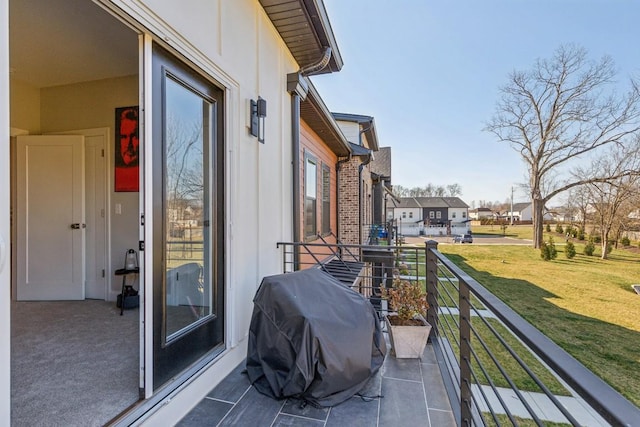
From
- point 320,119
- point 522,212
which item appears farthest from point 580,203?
point 522,212

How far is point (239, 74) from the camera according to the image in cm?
277

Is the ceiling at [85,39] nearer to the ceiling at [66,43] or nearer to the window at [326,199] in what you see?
the ceiling at [66,43]

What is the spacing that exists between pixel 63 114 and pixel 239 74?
2.90m

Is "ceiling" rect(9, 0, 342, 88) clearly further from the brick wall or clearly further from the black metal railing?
the brick wall

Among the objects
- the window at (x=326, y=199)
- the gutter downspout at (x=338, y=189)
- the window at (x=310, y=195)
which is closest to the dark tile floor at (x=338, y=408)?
the window at (x=310, y=195)

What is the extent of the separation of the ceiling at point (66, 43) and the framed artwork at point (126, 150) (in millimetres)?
479

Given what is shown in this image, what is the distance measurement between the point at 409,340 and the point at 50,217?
4337 millimetres

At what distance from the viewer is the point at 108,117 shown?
4.06 metres

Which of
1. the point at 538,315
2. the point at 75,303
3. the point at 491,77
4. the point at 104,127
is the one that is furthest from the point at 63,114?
the point at 491,77

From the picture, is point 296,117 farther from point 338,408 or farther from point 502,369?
point 502,369

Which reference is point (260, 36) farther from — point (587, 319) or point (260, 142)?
point (587, 319)

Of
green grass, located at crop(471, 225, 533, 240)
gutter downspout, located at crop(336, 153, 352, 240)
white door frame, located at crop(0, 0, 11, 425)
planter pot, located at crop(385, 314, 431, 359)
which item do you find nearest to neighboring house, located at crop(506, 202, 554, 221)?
green grass, located at crop(471, 225, 533, 240)

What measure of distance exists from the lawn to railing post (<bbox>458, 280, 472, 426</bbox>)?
6184mm

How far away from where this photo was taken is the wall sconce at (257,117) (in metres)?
3.00
